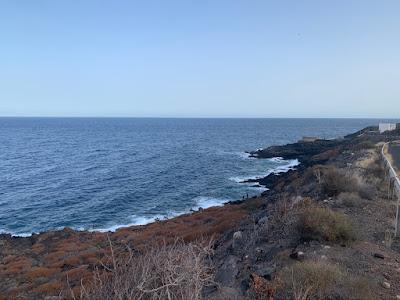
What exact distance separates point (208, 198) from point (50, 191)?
15980 mm

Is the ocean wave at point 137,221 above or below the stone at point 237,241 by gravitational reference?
below

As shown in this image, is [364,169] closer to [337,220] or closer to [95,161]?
[337,220]

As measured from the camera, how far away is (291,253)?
952 cm

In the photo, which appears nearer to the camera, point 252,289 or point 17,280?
point 252,289

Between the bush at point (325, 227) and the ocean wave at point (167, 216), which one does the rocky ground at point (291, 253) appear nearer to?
the bush at point (325, 227)

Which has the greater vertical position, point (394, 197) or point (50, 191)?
point (394, 197)

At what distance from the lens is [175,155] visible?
6775 centimetres

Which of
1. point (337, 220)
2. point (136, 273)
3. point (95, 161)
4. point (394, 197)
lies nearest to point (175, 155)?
point (95, 161)

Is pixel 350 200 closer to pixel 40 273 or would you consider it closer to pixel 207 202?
pixel 40 273

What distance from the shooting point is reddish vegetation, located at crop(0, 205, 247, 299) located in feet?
53.2

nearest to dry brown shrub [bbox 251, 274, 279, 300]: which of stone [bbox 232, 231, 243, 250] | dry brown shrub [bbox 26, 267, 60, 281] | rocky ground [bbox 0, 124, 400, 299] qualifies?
rocky ground [bbox 0, 124, 400, 299]

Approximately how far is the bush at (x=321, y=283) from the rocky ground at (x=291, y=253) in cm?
2

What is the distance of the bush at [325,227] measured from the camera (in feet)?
33.3

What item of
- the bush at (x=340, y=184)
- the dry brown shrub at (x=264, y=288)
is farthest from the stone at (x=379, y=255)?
the bush at (x=340, y=184)
